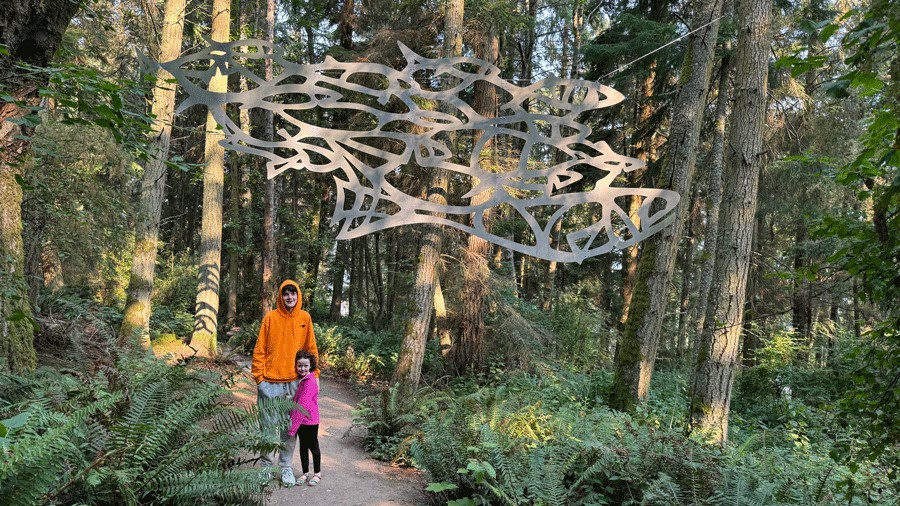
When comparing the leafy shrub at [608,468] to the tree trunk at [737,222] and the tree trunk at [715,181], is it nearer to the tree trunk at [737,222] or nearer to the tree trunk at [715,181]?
the tree trunk at [737,222]

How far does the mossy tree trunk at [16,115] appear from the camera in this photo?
11.7 ft

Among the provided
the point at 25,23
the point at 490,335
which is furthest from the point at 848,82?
the point at 490,335

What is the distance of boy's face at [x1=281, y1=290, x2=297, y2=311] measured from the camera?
16.9ft

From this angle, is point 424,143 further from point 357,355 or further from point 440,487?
point 357,355

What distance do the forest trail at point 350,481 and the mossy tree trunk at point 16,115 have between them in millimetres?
1849

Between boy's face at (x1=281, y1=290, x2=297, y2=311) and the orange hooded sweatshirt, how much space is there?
50 millimetres

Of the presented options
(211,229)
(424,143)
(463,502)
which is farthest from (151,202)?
(463,502)

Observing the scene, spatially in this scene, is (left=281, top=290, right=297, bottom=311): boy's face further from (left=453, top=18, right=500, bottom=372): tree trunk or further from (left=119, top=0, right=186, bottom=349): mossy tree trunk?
(left=453, top=18, right=500, bottom=372): tree trunk

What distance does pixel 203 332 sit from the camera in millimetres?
10875

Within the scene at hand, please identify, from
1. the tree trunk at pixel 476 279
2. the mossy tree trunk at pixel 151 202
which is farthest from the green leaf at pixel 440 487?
the mossy tree trunk at pixel 151 202

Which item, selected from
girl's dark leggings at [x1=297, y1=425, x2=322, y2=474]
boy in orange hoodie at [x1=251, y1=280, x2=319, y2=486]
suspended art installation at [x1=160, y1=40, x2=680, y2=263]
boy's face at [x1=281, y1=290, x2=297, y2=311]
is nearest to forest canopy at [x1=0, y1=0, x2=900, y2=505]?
suspended art installation at [x1=160, y1=40, x2=680, y2=263]

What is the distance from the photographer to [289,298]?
16.9 feet

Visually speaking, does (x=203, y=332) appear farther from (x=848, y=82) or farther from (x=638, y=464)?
(x=848, y=82)

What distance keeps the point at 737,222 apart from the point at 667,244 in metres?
0.96
